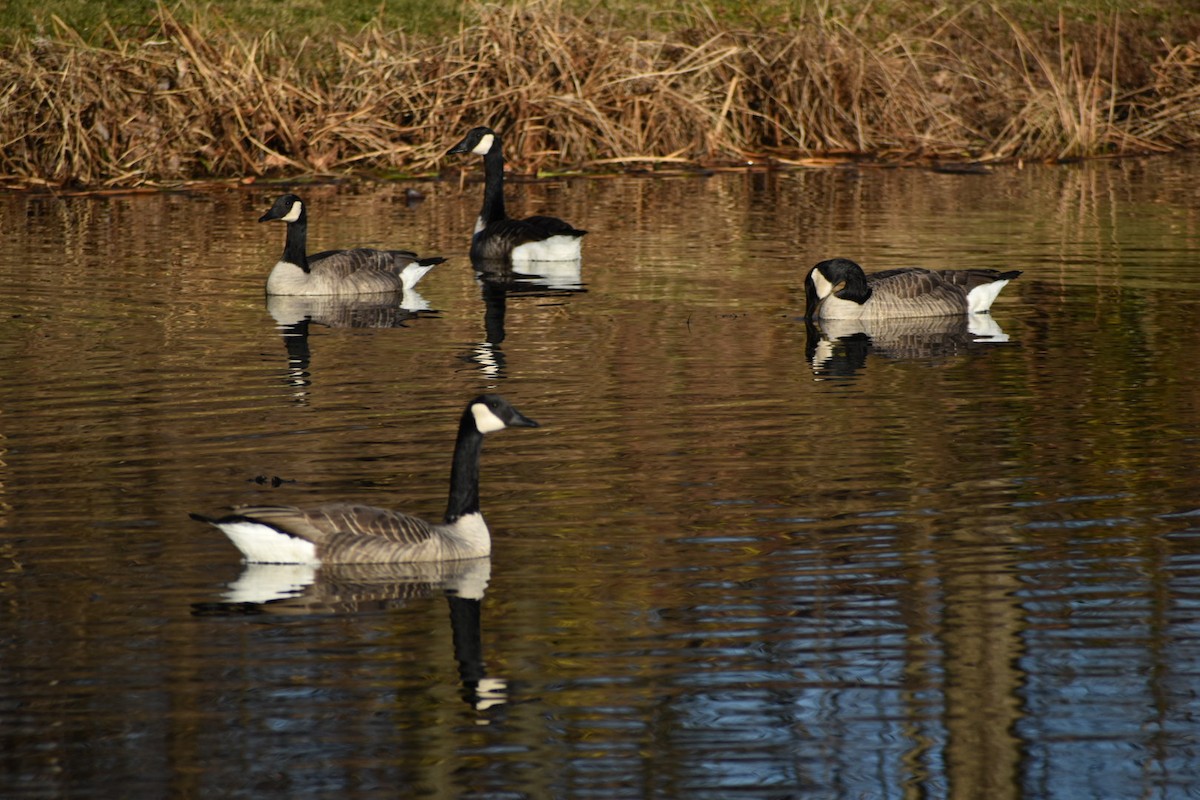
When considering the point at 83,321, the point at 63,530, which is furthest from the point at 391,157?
the point at 63,530

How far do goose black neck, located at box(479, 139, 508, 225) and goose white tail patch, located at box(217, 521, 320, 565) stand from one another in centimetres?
1542

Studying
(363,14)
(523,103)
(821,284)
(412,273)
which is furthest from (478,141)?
(363,14)

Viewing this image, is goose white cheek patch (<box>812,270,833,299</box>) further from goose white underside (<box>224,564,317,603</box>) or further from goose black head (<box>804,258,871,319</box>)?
goose white underside (<box>224,564,317,603</box>)

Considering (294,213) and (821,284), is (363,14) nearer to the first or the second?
(294,213)

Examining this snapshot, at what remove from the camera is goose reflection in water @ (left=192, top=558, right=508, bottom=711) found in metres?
9.66

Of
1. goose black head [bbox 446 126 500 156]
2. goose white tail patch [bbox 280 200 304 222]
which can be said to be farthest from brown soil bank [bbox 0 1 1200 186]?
goose white tail patch [bbox 280 200 304 222]

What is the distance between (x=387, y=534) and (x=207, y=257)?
1495cm

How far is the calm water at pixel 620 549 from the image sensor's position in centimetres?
778

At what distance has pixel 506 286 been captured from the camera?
75.4 feet

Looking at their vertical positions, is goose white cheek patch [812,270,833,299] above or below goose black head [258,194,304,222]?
below

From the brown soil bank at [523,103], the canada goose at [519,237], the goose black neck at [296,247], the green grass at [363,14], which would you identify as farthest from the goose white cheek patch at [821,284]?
the green grass at [363,14]

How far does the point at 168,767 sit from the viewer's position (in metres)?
7.63

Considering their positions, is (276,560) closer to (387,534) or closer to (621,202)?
(387,534)

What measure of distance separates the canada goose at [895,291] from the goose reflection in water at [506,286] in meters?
3.24
